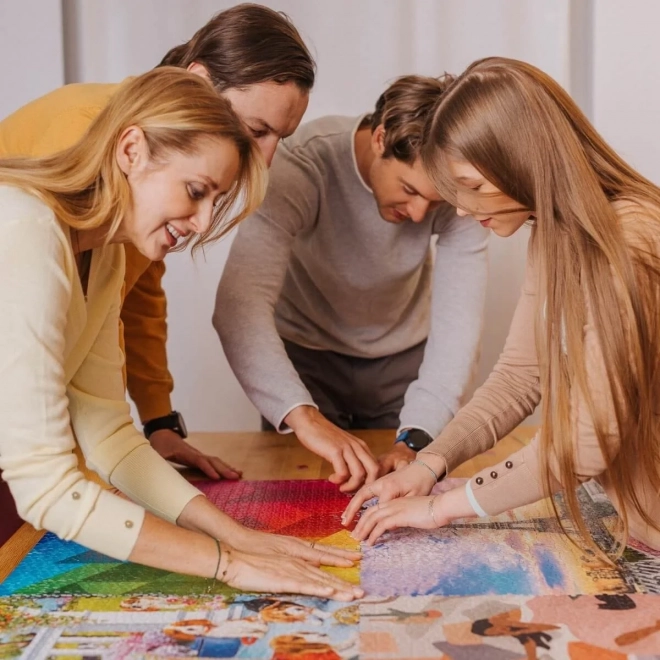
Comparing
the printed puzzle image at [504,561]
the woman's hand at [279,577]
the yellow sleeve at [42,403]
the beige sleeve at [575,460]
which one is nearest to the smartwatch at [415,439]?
the printed puzzle image at [504,561]

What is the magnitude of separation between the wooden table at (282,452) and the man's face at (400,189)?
458 mm

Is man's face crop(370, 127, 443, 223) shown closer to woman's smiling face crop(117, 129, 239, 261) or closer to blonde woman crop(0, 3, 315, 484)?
blonde woman crop(0, 3, 315, 484)

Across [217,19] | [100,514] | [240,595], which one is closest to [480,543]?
[240,595]

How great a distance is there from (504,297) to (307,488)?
4.45ft

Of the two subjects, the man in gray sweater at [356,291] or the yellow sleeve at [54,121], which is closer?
the yellow sleeve at [54,121]

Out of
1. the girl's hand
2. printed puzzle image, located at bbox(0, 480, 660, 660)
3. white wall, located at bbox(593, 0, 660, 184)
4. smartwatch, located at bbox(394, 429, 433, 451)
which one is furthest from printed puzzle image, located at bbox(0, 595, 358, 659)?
white wall, located at bbox(593, 0, 660, 184)

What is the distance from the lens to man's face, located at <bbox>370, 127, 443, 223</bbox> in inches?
65.1

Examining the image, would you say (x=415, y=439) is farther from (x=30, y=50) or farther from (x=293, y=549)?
(x=30, y=50)

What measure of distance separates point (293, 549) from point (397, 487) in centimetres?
26

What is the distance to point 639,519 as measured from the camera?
129 cm

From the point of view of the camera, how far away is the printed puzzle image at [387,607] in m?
1.00

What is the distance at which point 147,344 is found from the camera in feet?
5.98

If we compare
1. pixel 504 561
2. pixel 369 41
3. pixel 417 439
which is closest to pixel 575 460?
pixel 504 561

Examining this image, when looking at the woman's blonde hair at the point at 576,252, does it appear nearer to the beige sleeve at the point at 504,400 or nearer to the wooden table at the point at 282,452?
the beige sleeve at the point at 504,400
